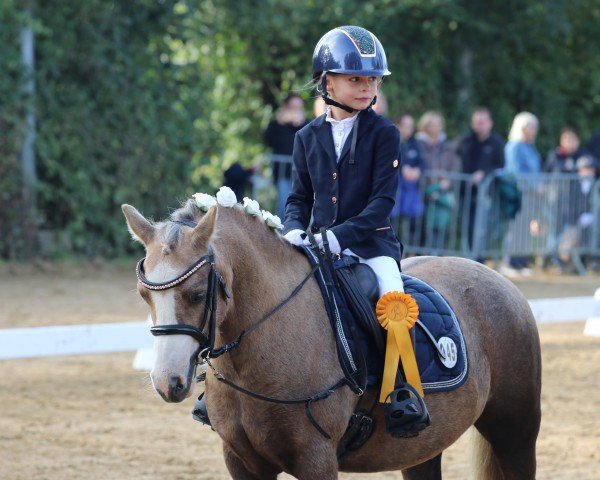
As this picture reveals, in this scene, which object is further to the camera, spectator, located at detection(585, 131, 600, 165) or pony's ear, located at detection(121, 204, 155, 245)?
spectator, located at detection(585, 131, 600, 165)

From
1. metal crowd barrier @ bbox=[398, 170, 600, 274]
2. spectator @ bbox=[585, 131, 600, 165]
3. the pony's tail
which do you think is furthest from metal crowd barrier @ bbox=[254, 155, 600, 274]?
the pony's tail

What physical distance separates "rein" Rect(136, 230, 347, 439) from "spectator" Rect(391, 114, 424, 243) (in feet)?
33.7

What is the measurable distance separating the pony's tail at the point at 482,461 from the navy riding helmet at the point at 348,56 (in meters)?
1.85

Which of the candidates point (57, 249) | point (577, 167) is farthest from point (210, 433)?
point (577, 167)

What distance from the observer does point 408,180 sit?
14.7 metres

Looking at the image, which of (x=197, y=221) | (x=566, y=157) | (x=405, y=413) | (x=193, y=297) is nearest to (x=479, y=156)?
(x=566, y=157)

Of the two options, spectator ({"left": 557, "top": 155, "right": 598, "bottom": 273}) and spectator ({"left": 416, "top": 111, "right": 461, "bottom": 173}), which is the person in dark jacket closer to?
spectator ({"left": 416, "top": 111, "right": 461, "bottom": 173})

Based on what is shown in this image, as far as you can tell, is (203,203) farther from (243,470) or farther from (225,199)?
(243,470)

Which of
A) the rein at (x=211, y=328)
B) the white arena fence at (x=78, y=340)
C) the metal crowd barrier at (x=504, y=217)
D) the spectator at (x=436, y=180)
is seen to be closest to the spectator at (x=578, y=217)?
the metal crowd barrier at (x=504, y=217)

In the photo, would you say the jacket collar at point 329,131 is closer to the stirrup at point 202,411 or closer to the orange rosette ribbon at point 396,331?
the orange rosette ribbon at point 396,331

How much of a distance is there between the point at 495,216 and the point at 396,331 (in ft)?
37.1

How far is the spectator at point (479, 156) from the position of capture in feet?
51.2

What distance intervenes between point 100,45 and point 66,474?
10.3m

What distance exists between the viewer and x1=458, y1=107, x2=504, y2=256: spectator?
15594 mm
